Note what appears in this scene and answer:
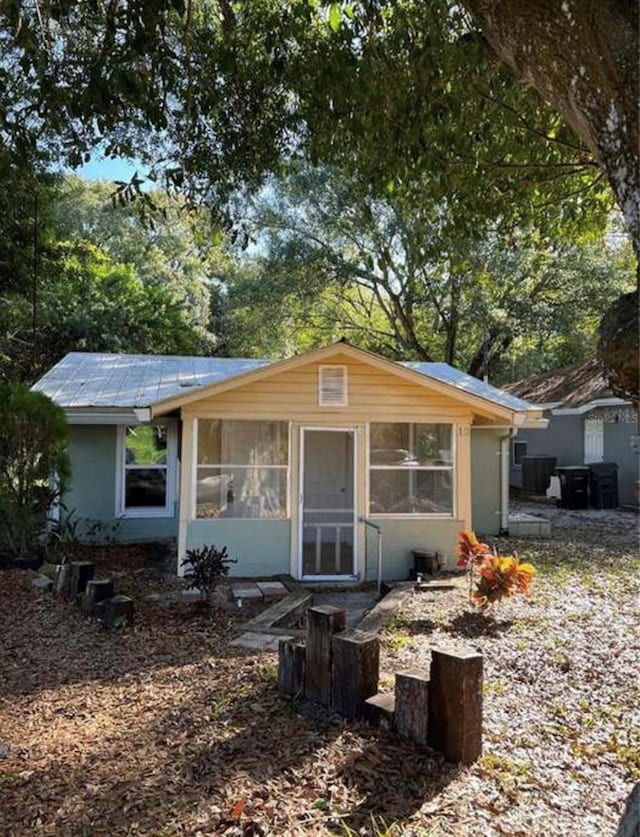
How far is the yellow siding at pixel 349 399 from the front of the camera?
8383 mm

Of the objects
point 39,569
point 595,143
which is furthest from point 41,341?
point 595,143

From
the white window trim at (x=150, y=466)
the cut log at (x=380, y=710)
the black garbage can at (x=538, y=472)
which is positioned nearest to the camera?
the cut log at (x=380, y=710)

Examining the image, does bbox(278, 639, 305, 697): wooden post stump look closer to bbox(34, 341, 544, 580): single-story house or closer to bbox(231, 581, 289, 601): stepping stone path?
bbox(231, 581, 289, 601): stepping stone path

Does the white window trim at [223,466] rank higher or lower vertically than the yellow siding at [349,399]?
lower

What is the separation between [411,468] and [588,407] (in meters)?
10.4

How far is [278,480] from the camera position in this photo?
8555 millimetres

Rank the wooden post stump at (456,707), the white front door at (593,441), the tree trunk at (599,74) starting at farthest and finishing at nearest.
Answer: the white front door at (593,441) < the wooden post stump at (456,707) < the tree trunk at (599,74)

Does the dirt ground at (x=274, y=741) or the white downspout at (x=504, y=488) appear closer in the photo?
the dirt ground at (x=274, y=741)

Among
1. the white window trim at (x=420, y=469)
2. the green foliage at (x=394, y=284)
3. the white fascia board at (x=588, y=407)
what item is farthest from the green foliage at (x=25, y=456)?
the white fascia board at (x=588, y=407)

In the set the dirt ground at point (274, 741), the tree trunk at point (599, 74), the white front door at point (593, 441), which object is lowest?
the dirt ground at point (274, 741)

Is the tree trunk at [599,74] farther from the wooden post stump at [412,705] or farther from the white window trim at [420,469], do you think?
the white window trim at [420,469]

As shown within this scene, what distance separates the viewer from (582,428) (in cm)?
1831

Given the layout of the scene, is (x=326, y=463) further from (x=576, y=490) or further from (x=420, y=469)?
(x=576, y=490)

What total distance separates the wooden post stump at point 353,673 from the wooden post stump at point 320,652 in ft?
0.23
